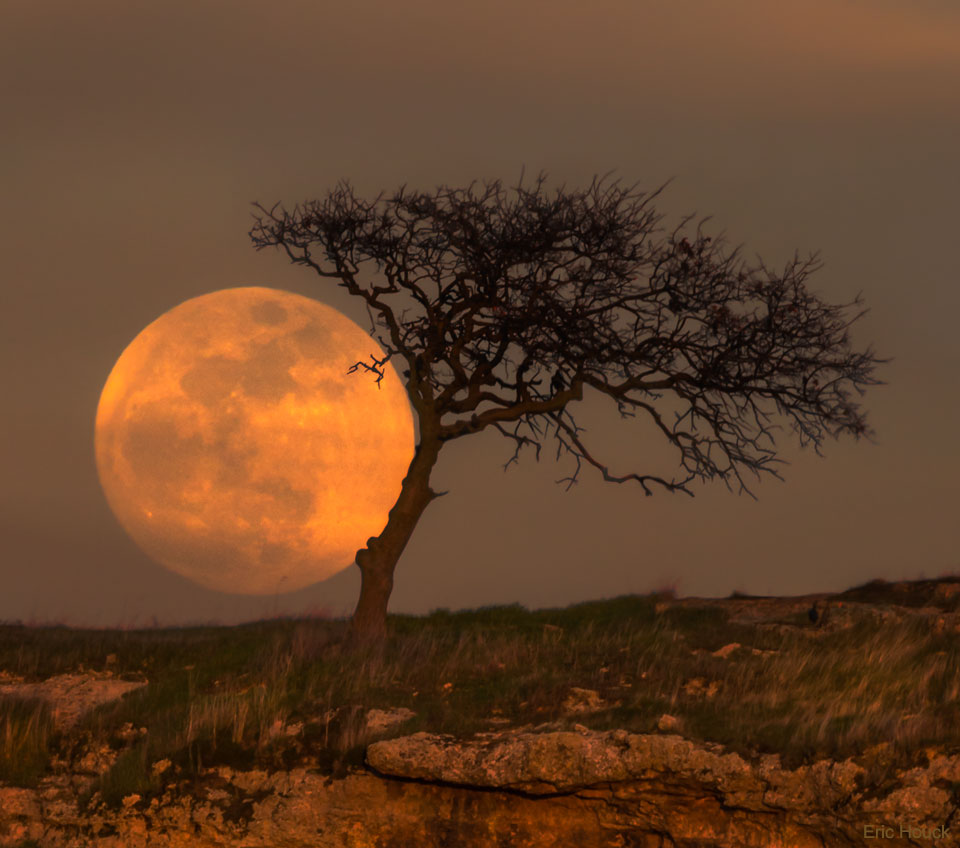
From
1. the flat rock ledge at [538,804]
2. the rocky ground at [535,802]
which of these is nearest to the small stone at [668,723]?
the rocky ground at [535,802]

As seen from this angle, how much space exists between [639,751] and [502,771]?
1622 mm

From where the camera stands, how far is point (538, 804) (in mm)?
13938

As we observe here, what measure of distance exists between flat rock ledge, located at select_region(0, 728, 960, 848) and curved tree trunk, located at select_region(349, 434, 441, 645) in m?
8.17

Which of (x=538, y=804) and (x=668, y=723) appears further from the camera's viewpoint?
(x=668, y=723)

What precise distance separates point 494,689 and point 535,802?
3.34 m

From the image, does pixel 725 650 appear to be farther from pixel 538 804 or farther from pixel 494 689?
pixel 538 804

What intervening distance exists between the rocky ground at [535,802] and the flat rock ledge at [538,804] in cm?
2

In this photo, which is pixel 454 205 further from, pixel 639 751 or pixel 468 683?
pixel 639 751

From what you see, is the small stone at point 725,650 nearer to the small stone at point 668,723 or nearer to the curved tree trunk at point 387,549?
the small stone at point 668,723

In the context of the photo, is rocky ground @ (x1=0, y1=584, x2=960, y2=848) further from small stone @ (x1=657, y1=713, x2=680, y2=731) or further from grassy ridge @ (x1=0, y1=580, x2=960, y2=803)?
grassy ridge @ (x1=0, y1=580, x2=960, y2=803)

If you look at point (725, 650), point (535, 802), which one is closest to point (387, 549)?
point (725, 650)

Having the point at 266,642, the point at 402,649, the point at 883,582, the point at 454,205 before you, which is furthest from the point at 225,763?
the point at 883,582

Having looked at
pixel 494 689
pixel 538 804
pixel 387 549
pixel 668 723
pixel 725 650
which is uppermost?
pixel 387 549

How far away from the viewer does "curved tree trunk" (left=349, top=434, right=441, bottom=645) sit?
2306 centimetres
